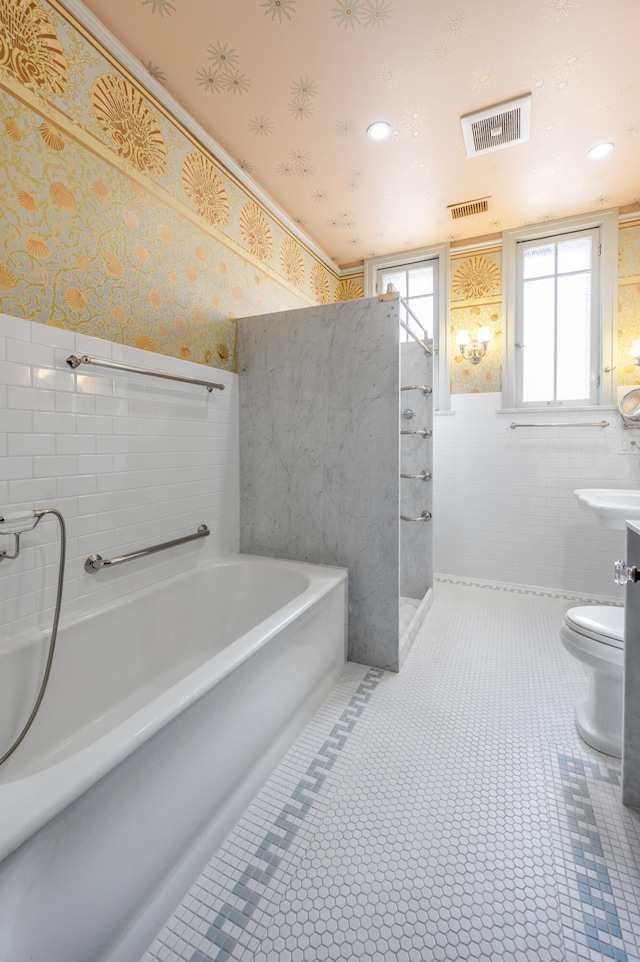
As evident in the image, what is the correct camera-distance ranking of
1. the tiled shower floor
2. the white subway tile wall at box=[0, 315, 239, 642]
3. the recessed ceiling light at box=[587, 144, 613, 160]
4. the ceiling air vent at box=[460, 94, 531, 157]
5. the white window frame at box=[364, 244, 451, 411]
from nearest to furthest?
the tiled shower floor → the white subway tile wall at box=[0, 315, 239, 642] → the ceiling air vent at box=[460, 94, 531, 157] → the recessed ceiling light at box=[587, 144, 613, 160] → the white window frame at box=[364, 244, 451, 411]

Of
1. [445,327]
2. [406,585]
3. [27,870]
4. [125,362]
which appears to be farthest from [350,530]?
[445,327]

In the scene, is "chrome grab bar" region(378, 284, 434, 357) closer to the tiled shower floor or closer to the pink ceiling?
the pink ceiling

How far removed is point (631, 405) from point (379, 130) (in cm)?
223

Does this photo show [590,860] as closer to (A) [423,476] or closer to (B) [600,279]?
(A) [423,476]

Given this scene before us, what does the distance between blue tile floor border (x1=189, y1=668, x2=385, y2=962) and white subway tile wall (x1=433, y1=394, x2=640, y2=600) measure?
1977 mm

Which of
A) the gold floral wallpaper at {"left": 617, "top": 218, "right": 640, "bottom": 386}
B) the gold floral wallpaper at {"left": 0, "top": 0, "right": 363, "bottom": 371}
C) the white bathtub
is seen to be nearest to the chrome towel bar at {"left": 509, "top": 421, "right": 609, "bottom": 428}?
the gold floral wallpaper at {"left": 617, "top": 218, "right": 640, "bottom": 386}

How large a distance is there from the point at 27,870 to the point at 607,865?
1358mm

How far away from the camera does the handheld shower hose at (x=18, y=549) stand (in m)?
1.17

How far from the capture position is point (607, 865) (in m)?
1.10

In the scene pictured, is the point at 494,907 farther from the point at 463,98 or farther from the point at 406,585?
the point at 463,98

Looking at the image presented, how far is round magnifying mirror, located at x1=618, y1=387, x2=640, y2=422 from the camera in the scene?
2.68 metres

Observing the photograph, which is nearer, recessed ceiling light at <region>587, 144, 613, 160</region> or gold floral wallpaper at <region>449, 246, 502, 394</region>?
recessed ceiling light at <region>587, 144, 613, 160</region>

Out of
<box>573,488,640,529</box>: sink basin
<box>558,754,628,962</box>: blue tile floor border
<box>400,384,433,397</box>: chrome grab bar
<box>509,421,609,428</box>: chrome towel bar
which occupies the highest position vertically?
<box>400,384,433,397</box>: chrome grab bar

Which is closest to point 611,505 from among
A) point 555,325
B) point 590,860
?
point 555,325
